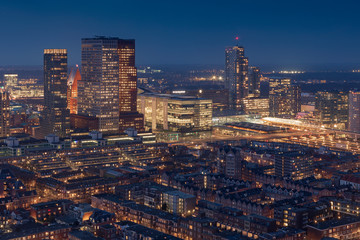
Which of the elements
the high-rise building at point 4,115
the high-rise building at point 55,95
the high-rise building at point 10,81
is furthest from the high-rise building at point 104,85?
the high-rise building at point 10,81

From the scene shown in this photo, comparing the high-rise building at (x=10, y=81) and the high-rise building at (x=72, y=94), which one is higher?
the high-rise building at (x=10, y=81)

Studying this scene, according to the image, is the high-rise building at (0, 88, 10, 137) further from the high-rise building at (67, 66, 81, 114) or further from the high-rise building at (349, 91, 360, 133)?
the high-rise building at (349, 91, 360, 133)

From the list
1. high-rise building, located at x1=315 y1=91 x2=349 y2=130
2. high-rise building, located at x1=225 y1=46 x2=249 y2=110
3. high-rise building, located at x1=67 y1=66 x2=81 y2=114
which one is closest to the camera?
high-rise building, located at x1=67 y1=66 x2=81 y2=114

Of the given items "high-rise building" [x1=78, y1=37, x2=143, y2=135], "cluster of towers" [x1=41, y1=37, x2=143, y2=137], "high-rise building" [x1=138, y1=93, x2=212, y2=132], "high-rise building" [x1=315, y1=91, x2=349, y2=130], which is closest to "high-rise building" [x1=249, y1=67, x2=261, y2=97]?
"high-rise building" [x1=315, y1=91, x2=349, y2=130]

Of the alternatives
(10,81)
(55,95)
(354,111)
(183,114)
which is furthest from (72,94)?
(10,81)

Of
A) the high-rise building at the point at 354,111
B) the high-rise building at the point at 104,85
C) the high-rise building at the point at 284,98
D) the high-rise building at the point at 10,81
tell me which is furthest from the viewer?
the high-rise building at the point at 10,81

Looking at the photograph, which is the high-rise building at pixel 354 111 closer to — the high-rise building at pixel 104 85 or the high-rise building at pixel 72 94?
the high-rise building at pixel 104 85

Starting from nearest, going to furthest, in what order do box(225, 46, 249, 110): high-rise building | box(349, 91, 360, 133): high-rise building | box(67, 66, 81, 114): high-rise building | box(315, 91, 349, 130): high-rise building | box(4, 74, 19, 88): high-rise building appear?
box(349, 91, 360, 133): high-rise building → box(67, 66, 81, 114): high-rise building → box(315, 91, 349, 130): high-rise building → box(225, 46, 249, 110): high-rise building → box(4, 74, 19, 88): high-rise building
